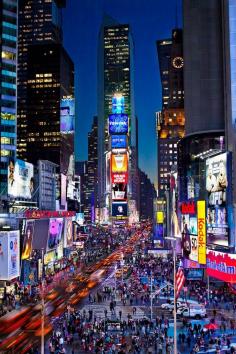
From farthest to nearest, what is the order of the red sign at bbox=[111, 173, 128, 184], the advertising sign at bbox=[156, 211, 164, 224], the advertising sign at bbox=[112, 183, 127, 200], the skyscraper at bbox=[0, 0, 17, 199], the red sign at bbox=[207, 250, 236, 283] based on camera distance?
the advertising sign at bbox=[112, 183, 127, 200] → the red sign at bbox=[111, 173, 128, 184] → the advertising sign at bbox=[156, 211, 164, 224] → the skyscraper at bbox=[0, 0, 17, 199] → the red sign at bbox=[207, 250, 236, 283]

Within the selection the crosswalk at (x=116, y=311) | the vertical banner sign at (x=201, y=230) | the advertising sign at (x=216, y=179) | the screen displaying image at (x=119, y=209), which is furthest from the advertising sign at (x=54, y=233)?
the screen displaying image at (x=119, y=209)

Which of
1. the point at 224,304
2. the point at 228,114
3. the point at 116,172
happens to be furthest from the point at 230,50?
the point at 116,172

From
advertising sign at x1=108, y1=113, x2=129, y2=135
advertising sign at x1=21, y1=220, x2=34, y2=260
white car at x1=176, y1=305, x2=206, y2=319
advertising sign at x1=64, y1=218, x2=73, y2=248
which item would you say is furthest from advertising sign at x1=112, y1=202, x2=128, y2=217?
white car at x1=176, y1=305, x2=206, y2=319

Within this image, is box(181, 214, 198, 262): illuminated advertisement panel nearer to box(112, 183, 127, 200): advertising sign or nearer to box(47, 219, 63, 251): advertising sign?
box(47, 219, 63, 251): advertising sign

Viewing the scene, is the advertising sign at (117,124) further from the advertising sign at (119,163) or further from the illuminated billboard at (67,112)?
the illuminated billboard at (67,112)

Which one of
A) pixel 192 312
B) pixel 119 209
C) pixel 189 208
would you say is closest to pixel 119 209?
pixel 119 209

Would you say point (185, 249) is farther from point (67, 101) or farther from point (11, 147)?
point (67, 101)
